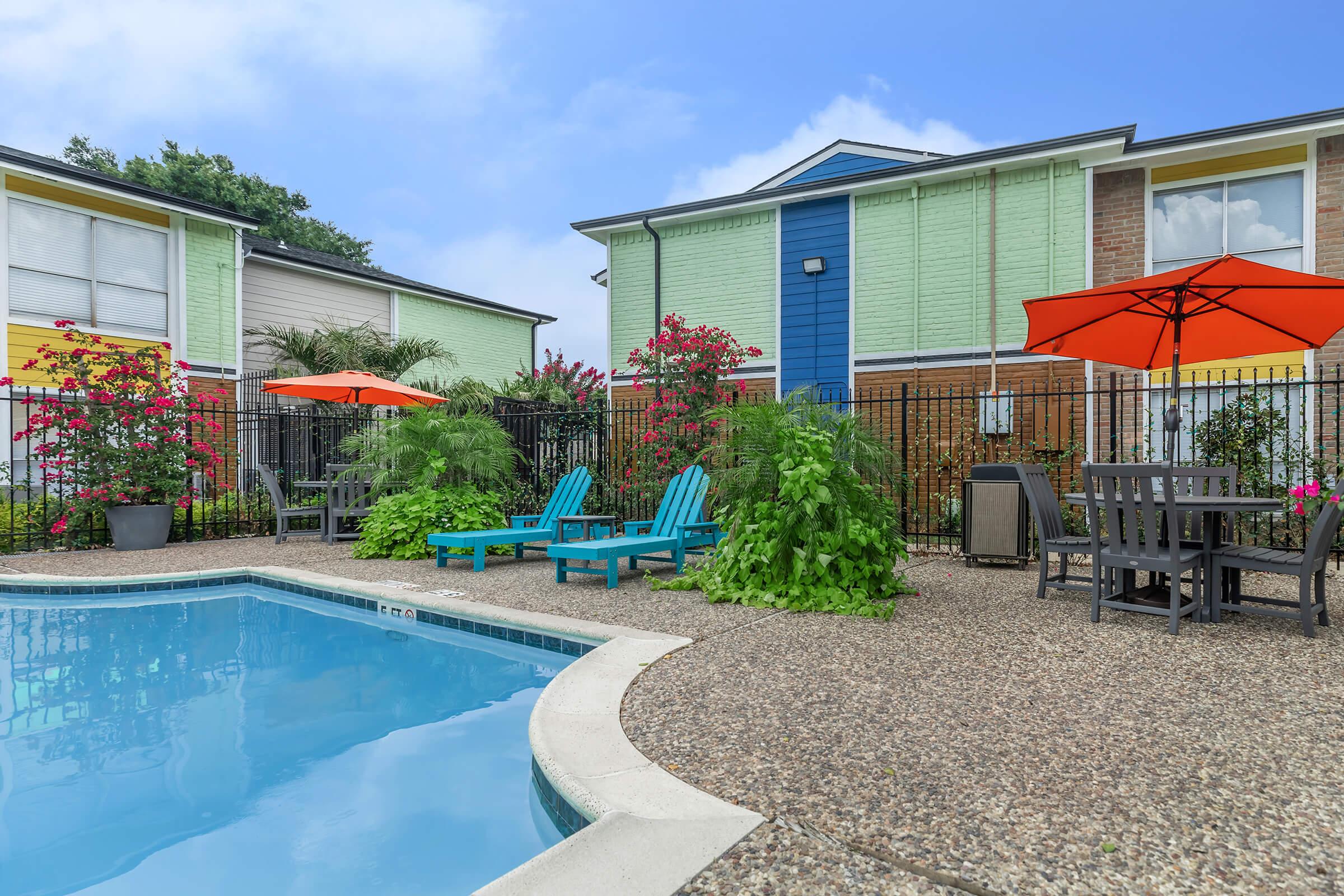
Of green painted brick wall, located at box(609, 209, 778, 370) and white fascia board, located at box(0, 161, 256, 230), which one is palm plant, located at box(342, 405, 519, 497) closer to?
green painted brick wall, located at box(609, 209, 778, 370)

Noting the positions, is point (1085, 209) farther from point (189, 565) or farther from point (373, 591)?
point (189, 565)

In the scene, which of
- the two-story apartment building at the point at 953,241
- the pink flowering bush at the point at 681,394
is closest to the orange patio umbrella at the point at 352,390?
the pink flowering bush at the point at 681,394

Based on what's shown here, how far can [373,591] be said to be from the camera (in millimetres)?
6137

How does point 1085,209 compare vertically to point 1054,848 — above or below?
above

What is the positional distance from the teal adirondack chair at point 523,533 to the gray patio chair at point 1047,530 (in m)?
4.16

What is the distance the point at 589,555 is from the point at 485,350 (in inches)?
636

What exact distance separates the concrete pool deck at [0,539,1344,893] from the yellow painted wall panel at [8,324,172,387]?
11629 millimetres

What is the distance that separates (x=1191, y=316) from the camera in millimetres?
5746

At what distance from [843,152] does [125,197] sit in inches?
477

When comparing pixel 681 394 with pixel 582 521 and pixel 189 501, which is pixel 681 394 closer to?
pixel 582 521

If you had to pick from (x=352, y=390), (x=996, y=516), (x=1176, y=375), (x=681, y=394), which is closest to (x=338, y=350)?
(x=352, y=390)

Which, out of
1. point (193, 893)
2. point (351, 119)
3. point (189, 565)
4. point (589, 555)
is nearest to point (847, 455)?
point (589, 555)

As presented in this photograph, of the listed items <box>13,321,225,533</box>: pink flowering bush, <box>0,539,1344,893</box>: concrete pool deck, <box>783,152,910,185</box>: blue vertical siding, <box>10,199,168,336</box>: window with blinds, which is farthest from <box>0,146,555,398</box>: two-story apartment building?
<box>0,539,1344,893</box>: concrete pool deck

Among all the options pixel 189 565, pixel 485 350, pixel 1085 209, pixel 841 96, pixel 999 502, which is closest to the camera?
pixel 999 502
